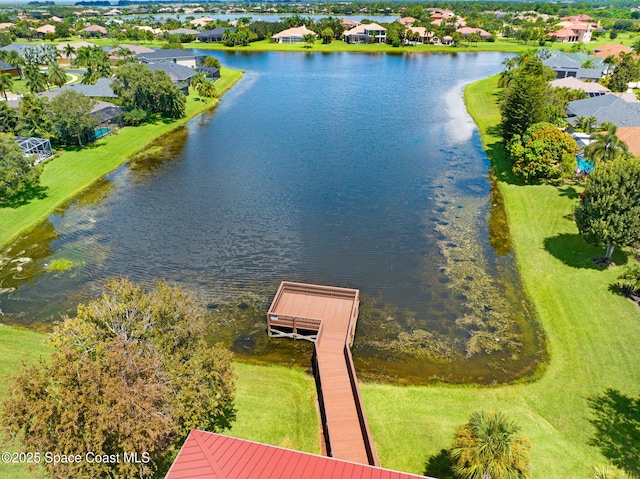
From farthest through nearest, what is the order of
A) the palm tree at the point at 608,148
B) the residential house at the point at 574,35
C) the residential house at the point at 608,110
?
→ the residential house at the point at 574,35
the residential house at the point at 608,110
the palm tree at the point at 608,148

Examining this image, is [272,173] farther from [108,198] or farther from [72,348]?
[72,348]

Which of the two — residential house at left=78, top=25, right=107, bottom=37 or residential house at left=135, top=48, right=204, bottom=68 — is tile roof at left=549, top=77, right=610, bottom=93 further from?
residential house at left=78, top=25, right=107, bottom=37

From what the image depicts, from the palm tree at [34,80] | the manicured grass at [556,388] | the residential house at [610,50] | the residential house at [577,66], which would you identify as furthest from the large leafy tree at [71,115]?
the residential house at [610,50]

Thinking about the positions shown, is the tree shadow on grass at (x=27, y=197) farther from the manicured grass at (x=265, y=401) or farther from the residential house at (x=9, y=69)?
the residential house at (x=9, y=69)

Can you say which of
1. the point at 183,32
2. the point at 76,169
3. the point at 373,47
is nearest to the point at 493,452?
the point at 76,169

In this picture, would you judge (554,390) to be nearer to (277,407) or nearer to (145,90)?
(277,407)

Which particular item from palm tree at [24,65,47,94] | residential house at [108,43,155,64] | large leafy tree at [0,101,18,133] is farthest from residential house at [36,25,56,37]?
large leafy tree at [0,101,18,133]
